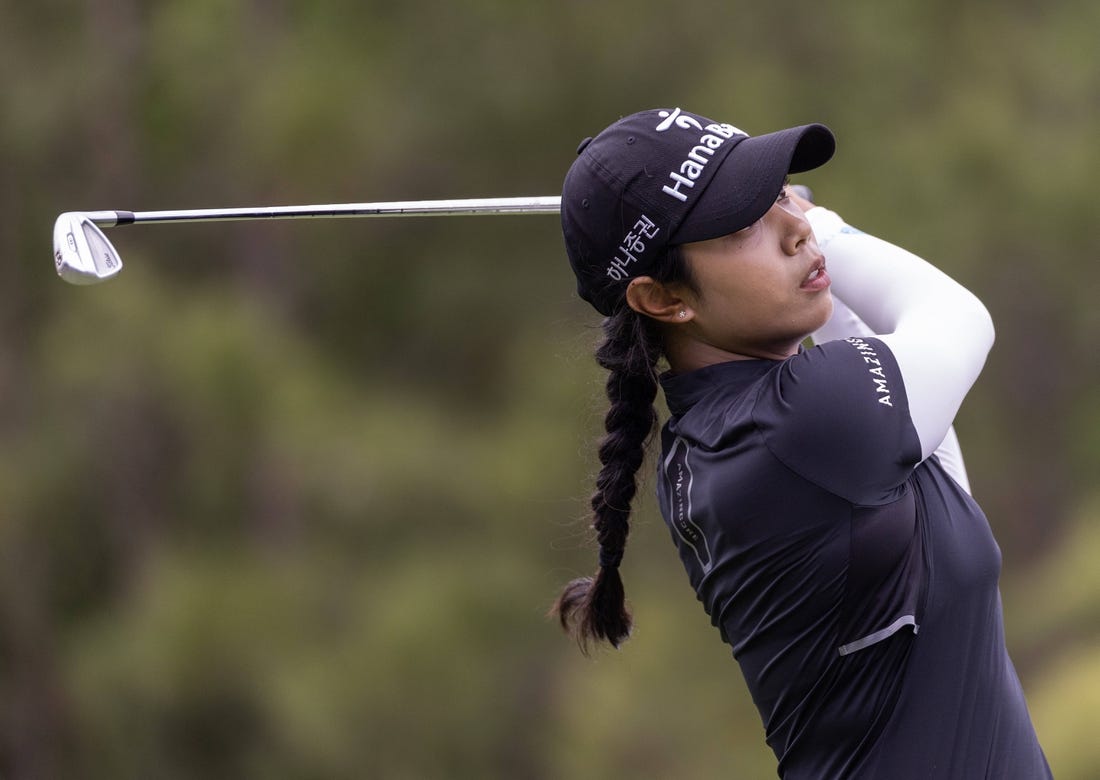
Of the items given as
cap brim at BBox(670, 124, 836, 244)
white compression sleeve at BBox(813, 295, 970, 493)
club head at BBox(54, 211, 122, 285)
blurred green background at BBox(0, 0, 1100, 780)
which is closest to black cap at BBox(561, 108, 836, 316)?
cap brim at BBox(670, 124, 836, 244)

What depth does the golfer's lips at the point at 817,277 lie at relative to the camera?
1418mm

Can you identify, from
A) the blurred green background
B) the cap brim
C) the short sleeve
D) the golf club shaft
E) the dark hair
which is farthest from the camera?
the blurred green background

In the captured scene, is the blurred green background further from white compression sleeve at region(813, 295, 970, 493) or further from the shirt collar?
the shirt collar

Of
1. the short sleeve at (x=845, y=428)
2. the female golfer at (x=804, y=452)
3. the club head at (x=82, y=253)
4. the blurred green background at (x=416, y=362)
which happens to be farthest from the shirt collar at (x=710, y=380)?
the blurred green background at (x=416, y=362)

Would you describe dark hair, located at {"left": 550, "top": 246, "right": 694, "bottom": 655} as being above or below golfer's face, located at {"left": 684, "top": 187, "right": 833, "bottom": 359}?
below

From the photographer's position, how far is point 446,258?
16.3 feet

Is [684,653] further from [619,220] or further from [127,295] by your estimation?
[619,220]

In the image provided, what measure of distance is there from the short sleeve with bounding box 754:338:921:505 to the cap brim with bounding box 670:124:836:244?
0.16m

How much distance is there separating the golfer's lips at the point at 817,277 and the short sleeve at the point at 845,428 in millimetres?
125

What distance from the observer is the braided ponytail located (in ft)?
4.98

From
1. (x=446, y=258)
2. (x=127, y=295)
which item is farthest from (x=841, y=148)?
(x=127, y=295)

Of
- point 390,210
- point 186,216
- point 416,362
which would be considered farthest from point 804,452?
point 416,362

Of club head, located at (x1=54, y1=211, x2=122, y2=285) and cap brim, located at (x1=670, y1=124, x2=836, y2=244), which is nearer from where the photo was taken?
cap brim, located at (x1=670, y1=124, x2=836, y2=244)

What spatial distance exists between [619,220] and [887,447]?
1.09ft
